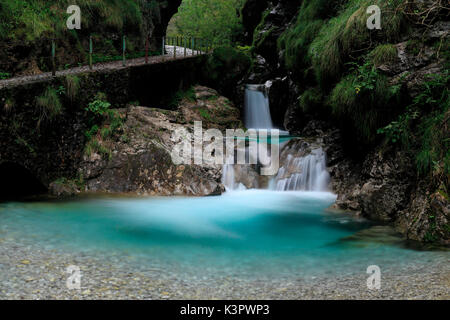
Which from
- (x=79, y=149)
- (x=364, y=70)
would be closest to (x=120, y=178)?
(x=79, y=149)

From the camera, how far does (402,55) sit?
8.23 meters

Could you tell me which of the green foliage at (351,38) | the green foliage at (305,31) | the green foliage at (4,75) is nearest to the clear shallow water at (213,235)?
the green foliage at (351,38)

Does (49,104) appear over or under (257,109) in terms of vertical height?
under

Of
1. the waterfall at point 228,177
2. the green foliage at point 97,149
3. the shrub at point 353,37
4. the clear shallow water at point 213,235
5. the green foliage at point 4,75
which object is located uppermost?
the shrub at point 353,37

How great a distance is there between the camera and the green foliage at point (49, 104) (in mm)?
9422

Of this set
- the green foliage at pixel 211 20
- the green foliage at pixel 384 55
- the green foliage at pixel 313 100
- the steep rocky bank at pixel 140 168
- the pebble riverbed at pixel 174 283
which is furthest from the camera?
the green foliage at pixel 211 20

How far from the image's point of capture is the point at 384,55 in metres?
8.37

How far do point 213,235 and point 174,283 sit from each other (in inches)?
104

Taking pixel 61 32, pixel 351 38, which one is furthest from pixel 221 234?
pixel 61 32

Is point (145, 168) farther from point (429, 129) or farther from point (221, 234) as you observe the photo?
point (429, 129)

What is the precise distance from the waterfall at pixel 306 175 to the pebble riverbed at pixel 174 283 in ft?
19.2

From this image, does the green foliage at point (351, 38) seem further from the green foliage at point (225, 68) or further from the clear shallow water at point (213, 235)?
the green foliage at point (225, 68)

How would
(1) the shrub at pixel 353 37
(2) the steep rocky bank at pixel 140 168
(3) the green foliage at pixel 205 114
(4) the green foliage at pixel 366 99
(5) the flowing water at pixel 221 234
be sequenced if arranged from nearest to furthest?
(5) the flowing water at pixel 221 234 < (4) the green foliage at pixel 366 99 < (1) the shrub at pixel 353 37 < (2) the steep rocky bank at pixel 140 168 < (3) the green foliage at pixel 205 114
